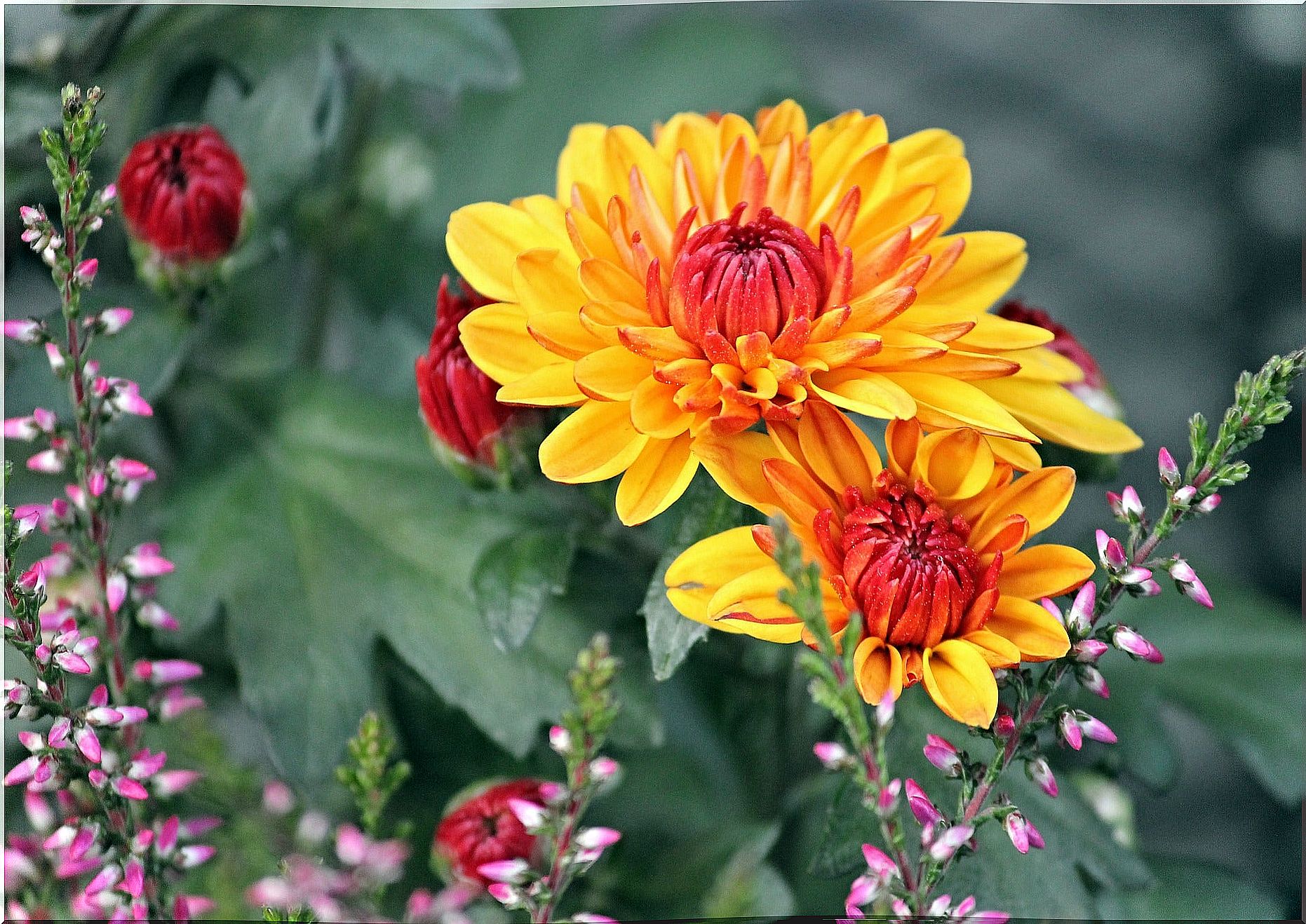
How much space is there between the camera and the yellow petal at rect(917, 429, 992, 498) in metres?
0.33

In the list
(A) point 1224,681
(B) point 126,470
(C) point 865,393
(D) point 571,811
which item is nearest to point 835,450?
(C) point 865,393

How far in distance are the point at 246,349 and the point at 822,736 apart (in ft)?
1.21

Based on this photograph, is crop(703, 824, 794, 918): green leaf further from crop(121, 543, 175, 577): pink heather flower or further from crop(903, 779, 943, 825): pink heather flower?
crop(121, 543, 175, 577): pink heather flower

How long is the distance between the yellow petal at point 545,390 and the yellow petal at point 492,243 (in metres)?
0.04

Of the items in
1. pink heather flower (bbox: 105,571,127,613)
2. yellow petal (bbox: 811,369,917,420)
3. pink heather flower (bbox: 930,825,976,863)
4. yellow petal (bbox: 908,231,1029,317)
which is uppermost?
yellow petal (bbox: 908,231,1029,317)

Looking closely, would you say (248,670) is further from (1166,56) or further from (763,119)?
(1166,56)

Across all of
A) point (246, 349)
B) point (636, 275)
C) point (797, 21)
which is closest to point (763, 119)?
point (636, 275)

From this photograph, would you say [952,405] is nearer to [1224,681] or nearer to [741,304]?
[741,304]

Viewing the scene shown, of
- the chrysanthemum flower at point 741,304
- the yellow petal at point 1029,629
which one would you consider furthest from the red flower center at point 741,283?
the yellow petal at point 1029,629

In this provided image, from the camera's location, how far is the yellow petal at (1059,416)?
1.25 feet

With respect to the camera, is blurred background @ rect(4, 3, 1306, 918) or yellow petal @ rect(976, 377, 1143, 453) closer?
yellow petal @ rect(976, 377, 1143, 453)

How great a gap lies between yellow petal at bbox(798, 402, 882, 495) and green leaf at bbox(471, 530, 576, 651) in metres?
0.13

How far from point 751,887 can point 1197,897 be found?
207mm

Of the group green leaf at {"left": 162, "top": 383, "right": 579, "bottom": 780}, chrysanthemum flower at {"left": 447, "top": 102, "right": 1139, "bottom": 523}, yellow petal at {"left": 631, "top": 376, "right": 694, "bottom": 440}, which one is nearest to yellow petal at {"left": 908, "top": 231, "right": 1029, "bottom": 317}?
chrysanthemum flower at {"left": 447, "top": 102, "right": 1139, "bottom": 523}
